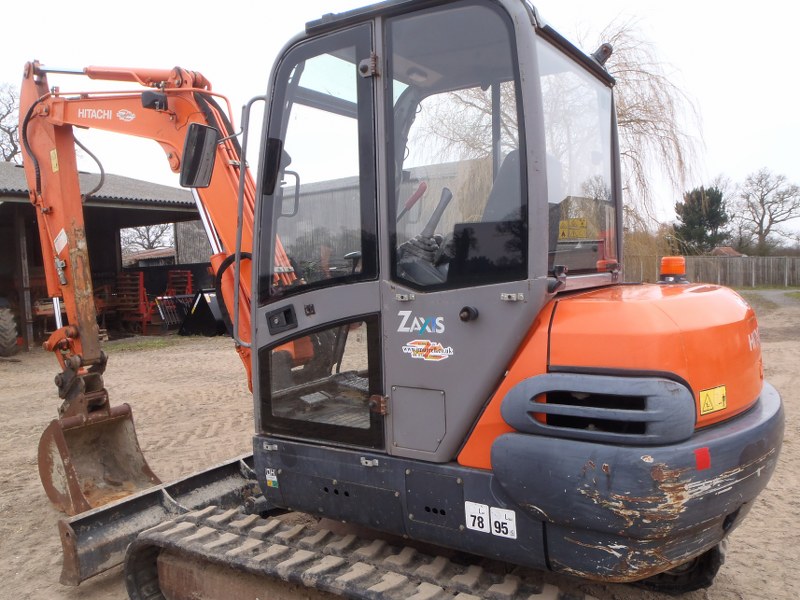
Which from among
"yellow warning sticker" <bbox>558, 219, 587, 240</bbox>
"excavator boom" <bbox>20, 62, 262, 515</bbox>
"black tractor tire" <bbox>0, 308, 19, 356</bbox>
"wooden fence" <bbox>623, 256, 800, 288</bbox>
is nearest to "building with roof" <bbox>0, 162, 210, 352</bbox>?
"black tractor tire" <bbox>0, 308, 19, 356</bbox>

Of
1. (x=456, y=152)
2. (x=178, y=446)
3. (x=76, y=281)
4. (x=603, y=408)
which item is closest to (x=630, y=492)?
(x=603, y=408)

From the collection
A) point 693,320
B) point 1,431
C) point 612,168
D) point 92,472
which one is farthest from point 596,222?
point 1,431

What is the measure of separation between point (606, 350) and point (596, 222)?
1.22 m

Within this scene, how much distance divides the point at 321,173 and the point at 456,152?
600 millimetres

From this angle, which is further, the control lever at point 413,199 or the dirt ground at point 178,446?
the dirt ground at point 178,446

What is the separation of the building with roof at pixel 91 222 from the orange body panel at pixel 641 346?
14028mm

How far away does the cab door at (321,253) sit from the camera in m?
2.77

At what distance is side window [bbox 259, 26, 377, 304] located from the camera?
9.08ft

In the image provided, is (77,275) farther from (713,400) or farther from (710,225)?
(710,225)

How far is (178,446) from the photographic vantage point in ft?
22.0

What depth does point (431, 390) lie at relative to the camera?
8.61ft

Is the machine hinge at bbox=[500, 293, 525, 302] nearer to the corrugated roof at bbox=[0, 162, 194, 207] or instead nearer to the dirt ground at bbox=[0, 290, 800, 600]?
the dirt ground at bbox=[0, 290, 800, 600]

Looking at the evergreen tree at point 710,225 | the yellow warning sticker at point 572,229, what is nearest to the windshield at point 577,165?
the yellow warning sticker at point 572,229

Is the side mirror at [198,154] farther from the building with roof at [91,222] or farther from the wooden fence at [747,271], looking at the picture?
the wooden fence at [747,271]
